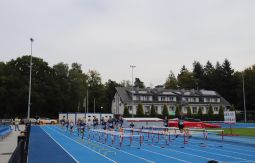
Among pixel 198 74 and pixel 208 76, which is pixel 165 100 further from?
pixel 198 74

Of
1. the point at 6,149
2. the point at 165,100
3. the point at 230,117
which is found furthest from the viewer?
the point at 165,100

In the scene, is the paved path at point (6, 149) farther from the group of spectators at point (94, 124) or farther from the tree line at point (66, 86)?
the tree line at point (66, 86)

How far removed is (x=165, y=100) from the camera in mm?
83500

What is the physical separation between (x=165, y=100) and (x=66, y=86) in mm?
26271

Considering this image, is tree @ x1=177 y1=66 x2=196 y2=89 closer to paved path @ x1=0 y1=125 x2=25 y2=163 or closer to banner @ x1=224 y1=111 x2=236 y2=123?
banner @ x1=224 y1=111 x2=236 y2=123

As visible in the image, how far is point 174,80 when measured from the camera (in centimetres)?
11275

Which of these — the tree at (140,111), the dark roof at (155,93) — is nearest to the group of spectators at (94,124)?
the tree at (140,111)

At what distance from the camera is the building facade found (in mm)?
79875

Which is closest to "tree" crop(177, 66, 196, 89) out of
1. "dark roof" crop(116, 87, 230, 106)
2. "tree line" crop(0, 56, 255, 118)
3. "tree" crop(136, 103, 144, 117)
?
"tree line" crop(0, 56, 255, 118)

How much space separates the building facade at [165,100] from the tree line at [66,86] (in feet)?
24.4

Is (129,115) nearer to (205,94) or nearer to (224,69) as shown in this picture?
(205,94)

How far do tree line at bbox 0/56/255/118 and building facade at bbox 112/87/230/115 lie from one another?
7.43m

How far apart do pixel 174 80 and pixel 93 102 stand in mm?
32516

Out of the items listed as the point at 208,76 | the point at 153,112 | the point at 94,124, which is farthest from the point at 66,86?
the point at 208,76
